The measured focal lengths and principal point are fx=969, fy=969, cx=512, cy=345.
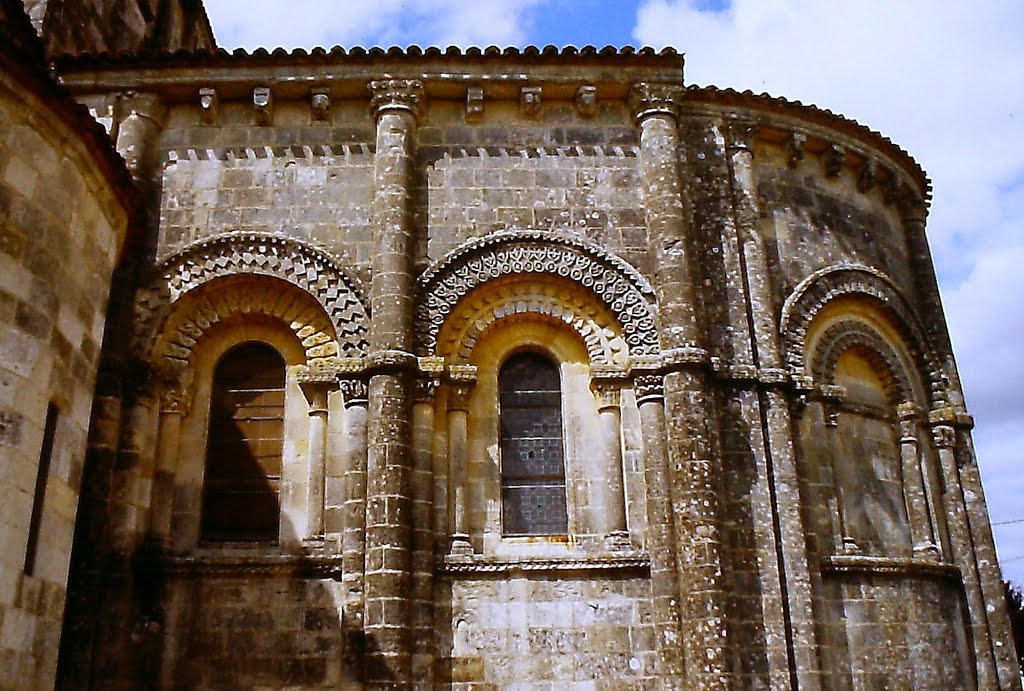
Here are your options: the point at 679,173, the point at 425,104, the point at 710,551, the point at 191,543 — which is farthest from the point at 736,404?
the point at 191,543

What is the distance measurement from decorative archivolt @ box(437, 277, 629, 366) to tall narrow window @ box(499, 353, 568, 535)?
53cm

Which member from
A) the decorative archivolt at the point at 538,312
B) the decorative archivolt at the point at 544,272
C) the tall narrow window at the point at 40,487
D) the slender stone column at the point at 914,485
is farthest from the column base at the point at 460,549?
the slender stone column at the point at 914,485

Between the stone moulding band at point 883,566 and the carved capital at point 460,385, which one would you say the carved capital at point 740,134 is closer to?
the carved capital at point 460,385

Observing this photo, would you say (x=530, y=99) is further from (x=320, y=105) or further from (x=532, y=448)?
(x=532, y=448)

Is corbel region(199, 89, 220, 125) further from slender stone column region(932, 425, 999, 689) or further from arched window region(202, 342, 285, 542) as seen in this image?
slender stone column region(932, 425, 999, 689)

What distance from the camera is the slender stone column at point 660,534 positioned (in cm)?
925

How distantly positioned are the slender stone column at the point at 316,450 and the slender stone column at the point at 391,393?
0.75 metres

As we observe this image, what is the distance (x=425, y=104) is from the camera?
11297 mm

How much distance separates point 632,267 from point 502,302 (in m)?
1.49

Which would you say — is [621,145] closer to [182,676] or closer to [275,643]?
[275,643]

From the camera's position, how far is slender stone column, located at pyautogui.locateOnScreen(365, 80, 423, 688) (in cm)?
904

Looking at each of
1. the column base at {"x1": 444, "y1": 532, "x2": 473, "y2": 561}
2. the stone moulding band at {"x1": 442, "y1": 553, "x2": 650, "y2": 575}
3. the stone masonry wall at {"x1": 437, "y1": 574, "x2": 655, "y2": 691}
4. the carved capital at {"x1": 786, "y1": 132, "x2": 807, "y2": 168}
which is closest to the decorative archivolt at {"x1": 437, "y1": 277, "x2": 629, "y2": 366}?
the column base at {"x1": 444, "y1": 532, "x2": 473, "y2": 561}

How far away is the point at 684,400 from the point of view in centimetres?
994

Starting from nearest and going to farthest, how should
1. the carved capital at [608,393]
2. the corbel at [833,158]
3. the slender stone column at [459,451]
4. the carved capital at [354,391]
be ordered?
the slender stone column at [459,451] → the carved capital at [354,391] → the carved capital at [608,393] → the corbel at [833,158]
